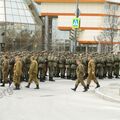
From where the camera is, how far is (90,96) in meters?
20.4

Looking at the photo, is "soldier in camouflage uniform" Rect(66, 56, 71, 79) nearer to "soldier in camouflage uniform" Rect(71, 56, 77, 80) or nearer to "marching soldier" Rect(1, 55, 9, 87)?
"soldier in camouflage uniform" Rect(71, 56, 77, 80)

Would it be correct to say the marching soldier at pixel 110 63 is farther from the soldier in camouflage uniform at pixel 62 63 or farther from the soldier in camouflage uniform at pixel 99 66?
the soldier in camouflage uniform at pixel 62 63

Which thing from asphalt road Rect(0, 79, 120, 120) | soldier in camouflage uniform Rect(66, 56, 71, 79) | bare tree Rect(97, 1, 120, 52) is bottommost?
asphalt road Rect(0, 79, 120, 120)

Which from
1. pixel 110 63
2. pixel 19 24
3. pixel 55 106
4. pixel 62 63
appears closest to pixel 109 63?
pixel 110 63

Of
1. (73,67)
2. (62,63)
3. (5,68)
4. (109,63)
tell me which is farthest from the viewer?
(109,63)

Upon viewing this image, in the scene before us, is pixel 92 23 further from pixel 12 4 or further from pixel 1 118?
pixel 1 118

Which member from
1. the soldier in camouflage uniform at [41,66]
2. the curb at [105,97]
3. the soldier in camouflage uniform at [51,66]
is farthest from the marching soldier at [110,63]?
the curb at [105,97]

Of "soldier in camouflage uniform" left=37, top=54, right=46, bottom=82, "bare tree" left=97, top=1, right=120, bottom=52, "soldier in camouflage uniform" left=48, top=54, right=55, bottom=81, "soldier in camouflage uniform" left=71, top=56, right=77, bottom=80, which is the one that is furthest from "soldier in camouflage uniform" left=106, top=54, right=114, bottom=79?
"bare tree" left=97, top=1, right=120, bottom=52

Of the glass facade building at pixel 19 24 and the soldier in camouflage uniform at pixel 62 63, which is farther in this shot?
the glass facade building at pixel 19 24

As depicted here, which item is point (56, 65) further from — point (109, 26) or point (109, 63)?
point (109, 26)

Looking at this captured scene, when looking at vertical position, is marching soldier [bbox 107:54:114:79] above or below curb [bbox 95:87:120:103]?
above

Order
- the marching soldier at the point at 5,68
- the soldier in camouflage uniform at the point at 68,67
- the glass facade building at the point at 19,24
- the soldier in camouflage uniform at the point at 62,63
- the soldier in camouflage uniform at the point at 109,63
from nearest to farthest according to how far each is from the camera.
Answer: the marching soldier at the point at 5,68
the soldier in camouflage uniform at the point at 68,67
the soldier in camouflage uniform at the point at 62,63
the soldier in camouflage uniform at the point at 109,63
the glass facade building at the point at 19,24

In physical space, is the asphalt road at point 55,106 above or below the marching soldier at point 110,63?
below

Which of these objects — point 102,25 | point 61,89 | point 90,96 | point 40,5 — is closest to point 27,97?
point 90,96
